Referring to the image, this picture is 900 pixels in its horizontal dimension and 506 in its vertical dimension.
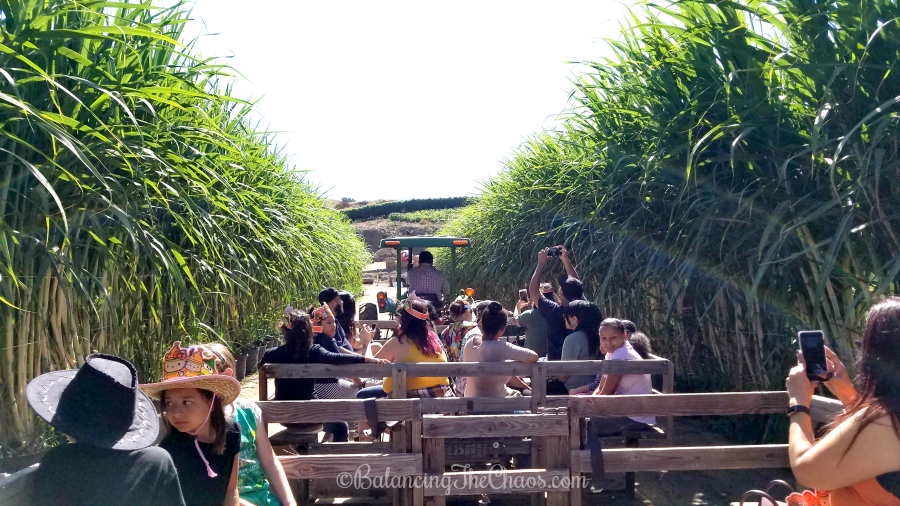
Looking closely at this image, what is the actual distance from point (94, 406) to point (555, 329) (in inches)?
204

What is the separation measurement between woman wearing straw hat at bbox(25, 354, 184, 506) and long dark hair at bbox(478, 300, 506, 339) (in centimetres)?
347

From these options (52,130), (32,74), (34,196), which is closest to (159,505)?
(52,130)

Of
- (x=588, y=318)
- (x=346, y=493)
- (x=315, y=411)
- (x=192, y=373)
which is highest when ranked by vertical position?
(x=192, y=373)

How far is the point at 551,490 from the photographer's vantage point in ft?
12.4

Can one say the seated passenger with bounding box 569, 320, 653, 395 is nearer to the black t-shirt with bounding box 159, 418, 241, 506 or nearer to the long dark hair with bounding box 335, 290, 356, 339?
the long dark hair with bounding box 335, 290, 356, 339

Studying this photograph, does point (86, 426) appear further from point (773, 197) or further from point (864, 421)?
point (773, 197)

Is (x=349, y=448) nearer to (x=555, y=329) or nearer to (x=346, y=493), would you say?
(x=346, y=493)

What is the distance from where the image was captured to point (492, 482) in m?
3.76

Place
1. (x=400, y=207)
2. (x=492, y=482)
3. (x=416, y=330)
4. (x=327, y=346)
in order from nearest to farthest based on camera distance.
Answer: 1. (x=492, y=482)
2. (x=416, y=330)
3. (x=327, y=346)
4. (x=400, y=207)

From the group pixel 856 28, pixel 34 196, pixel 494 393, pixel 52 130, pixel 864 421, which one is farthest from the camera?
pixel 494 393

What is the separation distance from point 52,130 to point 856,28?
4.36 m

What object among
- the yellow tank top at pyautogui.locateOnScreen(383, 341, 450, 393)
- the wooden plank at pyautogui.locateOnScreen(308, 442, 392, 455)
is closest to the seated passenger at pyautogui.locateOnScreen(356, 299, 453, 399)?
the yellow tank top at pyautogui.locateOnScreen(383, 341, 450, 393)

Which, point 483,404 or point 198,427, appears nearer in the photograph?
point 198,427

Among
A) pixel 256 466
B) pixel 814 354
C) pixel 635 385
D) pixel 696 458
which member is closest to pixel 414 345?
pixel 635 385
